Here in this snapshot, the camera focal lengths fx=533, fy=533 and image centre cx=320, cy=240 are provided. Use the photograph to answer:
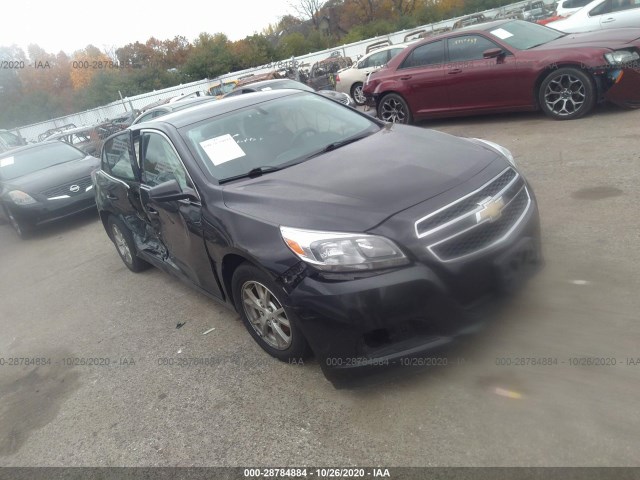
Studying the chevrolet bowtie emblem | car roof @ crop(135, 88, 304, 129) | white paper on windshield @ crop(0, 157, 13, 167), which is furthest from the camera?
white paper on windshield @ crop(0, 157, 13, 167)

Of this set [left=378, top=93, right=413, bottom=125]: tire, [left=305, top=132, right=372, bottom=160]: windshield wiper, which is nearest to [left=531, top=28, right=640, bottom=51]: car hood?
[left=378, top=93, right=413, bottom=125]: tire

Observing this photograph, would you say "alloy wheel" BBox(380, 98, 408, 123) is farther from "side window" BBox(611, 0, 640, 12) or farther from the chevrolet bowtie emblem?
the chevrolet bowtie emblem

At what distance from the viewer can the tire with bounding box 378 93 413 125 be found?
9.41 metres

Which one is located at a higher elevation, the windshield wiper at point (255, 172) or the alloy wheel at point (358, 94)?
Answer: the windshield wiper at point (255, 172)

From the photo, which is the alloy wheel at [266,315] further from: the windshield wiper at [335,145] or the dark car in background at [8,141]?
the dark car in background at [8,141]

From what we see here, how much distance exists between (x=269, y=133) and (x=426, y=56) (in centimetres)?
594

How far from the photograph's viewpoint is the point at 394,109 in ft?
31.6

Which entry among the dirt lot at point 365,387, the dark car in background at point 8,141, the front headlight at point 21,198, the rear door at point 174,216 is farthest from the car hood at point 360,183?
the dark car in background at point 8,141

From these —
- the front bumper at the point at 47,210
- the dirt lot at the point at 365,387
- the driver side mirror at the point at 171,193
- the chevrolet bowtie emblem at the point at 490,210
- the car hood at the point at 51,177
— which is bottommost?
the dirt lot at the point at 365,387

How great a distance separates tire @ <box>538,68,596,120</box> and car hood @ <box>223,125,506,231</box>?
436cm

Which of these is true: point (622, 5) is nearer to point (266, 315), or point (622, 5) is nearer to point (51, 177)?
point (266, 315)

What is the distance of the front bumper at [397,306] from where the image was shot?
2.70 meters

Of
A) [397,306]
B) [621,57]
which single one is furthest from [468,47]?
[397,306]

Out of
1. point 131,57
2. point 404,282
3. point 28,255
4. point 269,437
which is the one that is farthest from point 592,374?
point 131,57
